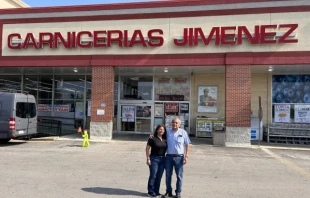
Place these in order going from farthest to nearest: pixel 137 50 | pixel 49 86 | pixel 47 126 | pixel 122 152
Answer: pixel 49 86 → pixel 47 126 → pixel 137 50 → pixel 122 152

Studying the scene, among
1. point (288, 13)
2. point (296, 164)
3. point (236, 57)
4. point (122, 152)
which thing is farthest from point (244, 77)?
point (122, 152)

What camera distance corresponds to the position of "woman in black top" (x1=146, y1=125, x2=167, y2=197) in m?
5.60

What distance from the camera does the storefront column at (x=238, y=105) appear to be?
45.0 ft

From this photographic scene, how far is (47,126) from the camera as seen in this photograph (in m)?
18.4

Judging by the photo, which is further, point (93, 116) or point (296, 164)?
point (93, 116)

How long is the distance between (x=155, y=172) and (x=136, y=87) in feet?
43.8

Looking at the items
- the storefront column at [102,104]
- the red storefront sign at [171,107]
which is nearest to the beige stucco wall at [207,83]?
the red storefront sign at [171,107]

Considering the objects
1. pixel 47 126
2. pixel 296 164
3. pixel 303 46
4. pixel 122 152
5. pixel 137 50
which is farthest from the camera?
pixel 47 126

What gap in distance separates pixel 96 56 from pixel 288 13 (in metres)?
9.71

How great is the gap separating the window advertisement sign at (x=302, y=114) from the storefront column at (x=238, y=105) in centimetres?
465

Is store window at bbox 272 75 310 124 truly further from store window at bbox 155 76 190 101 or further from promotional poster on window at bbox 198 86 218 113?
store window at bbox 155 76 190 101

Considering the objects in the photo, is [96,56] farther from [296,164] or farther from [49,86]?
[296,164]

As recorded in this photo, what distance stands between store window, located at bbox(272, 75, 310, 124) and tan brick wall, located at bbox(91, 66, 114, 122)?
935cm

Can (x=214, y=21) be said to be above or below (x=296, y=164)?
above
